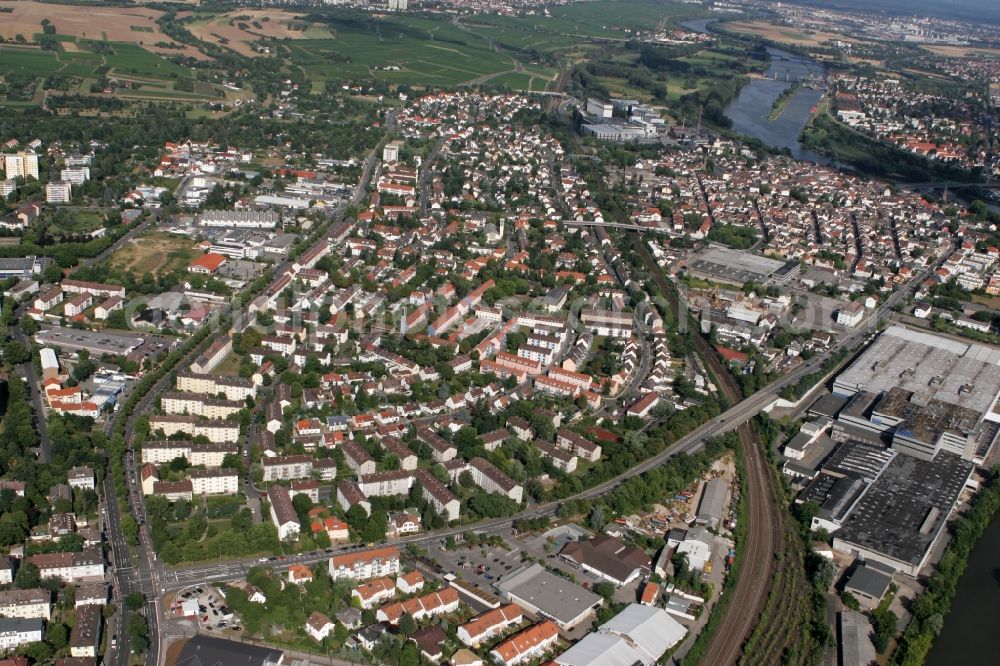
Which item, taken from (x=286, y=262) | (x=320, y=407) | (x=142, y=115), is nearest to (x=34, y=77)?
(x=142, y=115)

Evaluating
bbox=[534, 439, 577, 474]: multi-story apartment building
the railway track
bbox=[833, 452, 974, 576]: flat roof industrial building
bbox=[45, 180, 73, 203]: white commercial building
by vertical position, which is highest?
bbox=[45, 180, 73, 203]: white commercial building

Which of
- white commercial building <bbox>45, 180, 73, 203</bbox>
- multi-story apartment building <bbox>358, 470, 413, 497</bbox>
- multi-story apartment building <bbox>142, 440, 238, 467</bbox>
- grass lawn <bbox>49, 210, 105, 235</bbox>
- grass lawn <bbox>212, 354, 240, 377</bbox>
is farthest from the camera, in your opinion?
white commercial building <bbox>45, 180, 73, 203</bbox>

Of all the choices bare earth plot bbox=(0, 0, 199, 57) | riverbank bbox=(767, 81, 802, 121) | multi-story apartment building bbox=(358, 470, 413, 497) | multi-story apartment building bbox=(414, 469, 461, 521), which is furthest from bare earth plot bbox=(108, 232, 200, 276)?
riverbank bbox=(767, 81, 802, 121)

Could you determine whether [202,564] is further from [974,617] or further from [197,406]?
[974,617]

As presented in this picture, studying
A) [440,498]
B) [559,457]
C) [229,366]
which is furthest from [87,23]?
[440,498]

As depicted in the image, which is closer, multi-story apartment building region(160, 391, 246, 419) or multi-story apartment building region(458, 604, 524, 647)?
multi-story apartment building region(458, 604, 524, 647)

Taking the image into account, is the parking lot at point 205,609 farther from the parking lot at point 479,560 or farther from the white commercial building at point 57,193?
the white commercial building at point 57,193

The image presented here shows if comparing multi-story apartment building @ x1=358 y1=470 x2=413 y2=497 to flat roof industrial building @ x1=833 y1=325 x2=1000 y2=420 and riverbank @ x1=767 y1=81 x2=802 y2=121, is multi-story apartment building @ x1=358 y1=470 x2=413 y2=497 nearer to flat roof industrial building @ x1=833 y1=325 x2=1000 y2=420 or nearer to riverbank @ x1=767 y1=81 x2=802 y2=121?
flat roof industrial building @ x1=833 y1=325 x2=1000 y2=420

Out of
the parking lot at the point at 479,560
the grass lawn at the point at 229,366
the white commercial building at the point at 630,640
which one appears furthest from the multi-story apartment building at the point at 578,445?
the grass lawn at the point at 229,366
